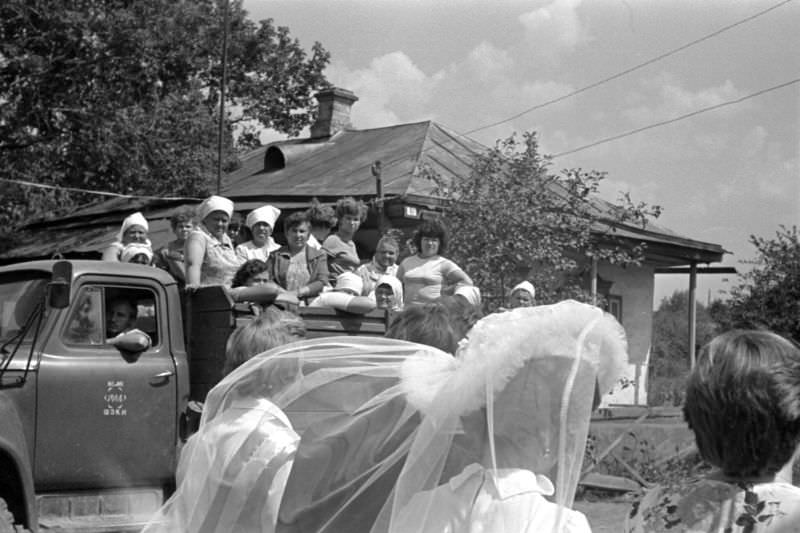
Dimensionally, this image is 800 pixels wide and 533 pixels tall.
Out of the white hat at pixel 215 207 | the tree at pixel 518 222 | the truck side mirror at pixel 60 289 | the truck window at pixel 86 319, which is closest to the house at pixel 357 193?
the tree at pixel 518 222

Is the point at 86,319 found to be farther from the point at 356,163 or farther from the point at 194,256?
the point at 356,163

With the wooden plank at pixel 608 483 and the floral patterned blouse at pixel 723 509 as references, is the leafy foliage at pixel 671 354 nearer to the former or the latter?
the floral patterned blouse at pixel 723 509

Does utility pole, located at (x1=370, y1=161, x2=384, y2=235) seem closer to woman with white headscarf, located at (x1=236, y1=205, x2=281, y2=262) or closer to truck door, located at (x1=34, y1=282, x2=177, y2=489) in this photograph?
woman with white headscarf, located at (x1=236, y1=205, x2=281, y2=262)

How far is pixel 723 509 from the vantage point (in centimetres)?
216

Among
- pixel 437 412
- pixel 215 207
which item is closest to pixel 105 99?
pixel 215 207

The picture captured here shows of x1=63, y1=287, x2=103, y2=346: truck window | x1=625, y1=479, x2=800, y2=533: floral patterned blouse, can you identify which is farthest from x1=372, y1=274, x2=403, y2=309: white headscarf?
x1=625, y1=479, x2=800, y2=533: floral patterned blouse

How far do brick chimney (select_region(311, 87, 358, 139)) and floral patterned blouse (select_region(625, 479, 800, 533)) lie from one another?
838 inches

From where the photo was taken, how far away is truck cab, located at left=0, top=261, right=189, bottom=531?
231 inches

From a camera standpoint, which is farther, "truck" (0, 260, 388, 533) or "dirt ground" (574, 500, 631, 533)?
"dirt ground" (574, 500, 631, 533)

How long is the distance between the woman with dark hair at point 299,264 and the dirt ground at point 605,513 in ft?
10.9

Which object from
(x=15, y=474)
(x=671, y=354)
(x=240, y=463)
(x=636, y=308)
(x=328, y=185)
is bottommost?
(x=671, y=354)

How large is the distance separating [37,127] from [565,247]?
1331 centimetres

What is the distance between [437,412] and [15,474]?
384 centimetres

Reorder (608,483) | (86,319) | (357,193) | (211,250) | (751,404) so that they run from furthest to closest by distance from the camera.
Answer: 1. (357,193)
2. (608,483)
3. (211,250)
4. (86,319)
5. (751,404)
